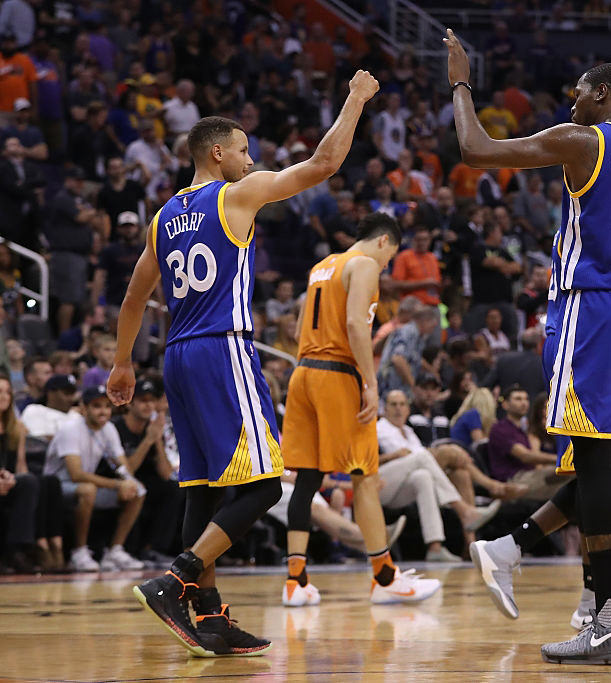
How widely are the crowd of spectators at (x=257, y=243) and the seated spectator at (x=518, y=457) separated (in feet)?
0.07

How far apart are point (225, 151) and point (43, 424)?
5705 mm

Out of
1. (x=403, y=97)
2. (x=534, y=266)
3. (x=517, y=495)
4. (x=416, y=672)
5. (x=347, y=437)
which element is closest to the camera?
(x=416, y=672)

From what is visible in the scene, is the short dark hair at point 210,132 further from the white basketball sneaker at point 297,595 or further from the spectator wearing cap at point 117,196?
the spectator wearing cap at point 117,196

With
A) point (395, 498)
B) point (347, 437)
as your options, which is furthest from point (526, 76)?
point (347, 437)

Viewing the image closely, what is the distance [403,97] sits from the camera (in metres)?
20.9

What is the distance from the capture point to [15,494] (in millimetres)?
9492

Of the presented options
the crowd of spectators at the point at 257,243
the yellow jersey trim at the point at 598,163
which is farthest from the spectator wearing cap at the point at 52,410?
the yellow jersey trim at the point at 598,163

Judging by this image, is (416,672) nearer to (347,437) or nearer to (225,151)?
(225,151)

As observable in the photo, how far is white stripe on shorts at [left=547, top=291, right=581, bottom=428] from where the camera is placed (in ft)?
15.6

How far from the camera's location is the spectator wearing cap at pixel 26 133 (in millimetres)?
14266

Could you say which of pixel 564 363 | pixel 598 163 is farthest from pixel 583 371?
pixel 598 163

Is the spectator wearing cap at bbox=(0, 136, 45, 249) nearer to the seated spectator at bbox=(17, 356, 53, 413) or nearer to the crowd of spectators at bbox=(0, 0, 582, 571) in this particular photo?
the crowd of spectators at bbox=(0, 0, 582, 571)

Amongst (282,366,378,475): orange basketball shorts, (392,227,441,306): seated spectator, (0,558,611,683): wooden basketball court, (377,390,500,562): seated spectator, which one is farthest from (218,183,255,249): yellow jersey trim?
(392,227,441,306): seated spectator

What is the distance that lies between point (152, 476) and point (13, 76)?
6.60 m
